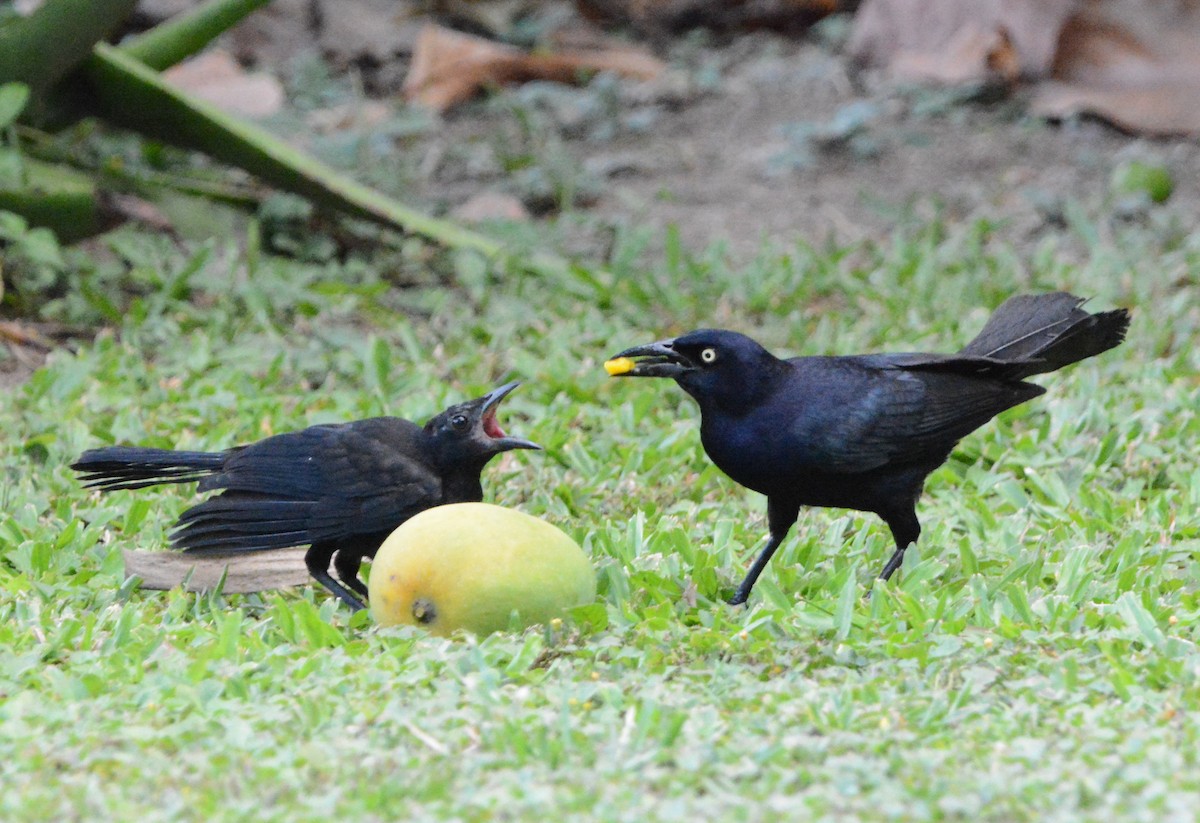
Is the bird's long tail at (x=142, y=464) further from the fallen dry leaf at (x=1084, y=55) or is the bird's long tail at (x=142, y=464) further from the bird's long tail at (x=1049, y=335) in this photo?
the fallen dry leaf at (x=1084, y=55)

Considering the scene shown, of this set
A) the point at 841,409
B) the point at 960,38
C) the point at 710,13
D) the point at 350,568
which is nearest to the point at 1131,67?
the point at 960,38

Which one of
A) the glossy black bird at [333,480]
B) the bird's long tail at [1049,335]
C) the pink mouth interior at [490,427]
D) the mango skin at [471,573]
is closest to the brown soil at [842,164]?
the bird's long tail at [1049,335]

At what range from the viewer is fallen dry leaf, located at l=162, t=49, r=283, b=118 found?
9.20m

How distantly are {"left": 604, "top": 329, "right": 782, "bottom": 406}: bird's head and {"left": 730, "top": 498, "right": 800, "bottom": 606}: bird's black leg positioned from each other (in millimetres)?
314

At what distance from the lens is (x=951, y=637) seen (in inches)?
147

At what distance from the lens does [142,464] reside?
4527 mm

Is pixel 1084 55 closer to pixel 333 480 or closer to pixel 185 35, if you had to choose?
pixel 185 35

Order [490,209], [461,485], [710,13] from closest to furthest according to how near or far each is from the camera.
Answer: [461,485]
[490,209]
[710,13]

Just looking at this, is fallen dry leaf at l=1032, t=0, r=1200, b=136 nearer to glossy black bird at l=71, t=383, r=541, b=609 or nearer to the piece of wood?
glossy black bird at l=71, t=383, r=541, b=609

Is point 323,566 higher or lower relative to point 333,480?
lower

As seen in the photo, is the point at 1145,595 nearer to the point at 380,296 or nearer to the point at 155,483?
the point at 155,483

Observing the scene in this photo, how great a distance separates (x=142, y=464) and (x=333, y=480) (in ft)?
1.95

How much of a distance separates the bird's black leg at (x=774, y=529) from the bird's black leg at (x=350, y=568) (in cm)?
104

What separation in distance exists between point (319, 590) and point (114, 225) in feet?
11.3
